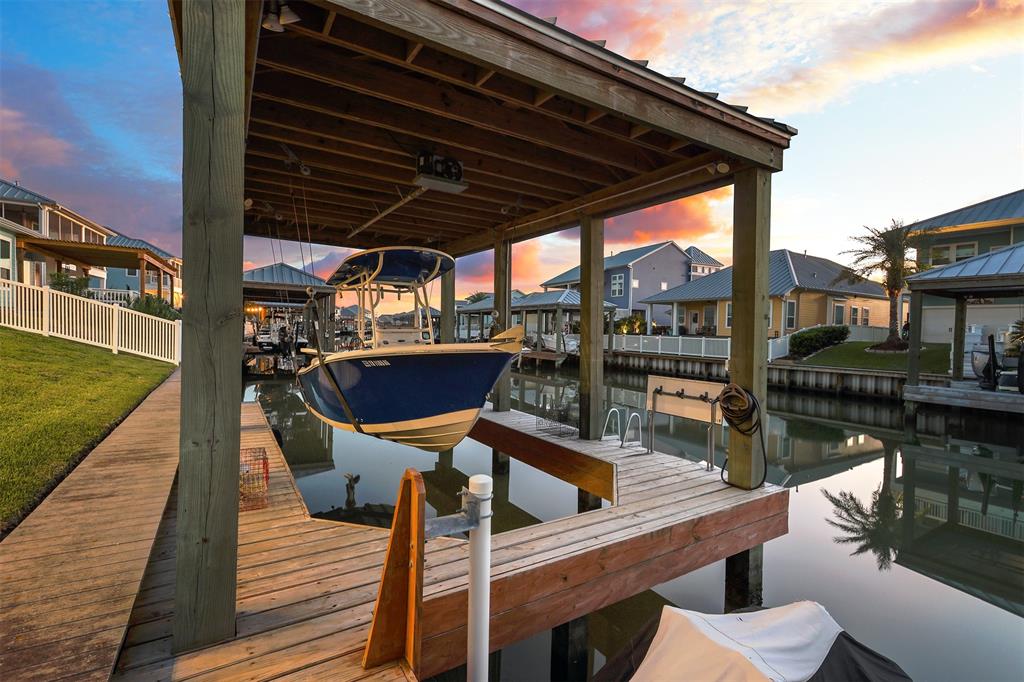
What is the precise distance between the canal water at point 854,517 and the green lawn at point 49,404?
8.62 feet

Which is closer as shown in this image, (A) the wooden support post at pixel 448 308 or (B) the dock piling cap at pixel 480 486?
(B) the dock piling cap at pixel 480 486

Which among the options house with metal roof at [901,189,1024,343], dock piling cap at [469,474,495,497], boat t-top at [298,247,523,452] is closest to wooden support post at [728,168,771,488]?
boat t-top at [298,247,523,452]

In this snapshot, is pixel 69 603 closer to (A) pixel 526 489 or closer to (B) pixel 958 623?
(A) pixel 526 489

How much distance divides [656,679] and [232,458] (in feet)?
6.24

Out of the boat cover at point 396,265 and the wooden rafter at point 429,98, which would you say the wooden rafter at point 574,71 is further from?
the boat cover at point 396,265

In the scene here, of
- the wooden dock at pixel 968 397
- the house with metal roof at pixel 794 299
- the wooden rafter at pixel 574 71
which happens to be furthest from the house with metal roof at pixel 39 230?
the house with metal roof at pixel 794 299

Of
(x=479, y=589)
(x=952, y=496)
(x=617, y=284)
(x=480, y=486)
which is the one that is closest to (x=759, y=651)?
(x=479, y=589)

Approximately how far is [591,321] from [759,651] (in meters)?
4.06

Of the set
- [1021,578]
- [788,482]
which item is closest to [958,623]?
[1021,578]

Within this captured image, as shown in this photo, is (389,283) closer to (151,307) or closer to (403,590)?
(403,590)

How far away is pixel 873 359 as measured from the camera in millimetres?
16078

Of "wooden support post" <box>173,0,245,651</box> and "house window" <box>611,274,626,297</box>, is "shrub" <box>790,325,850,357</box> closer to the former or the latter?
"house window" <box>611,274,626,297</box>

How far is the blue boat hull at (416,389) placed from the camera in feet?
12.3

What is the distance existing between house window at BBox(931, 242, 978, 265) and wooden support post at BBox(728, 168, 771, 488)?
2266 cm
